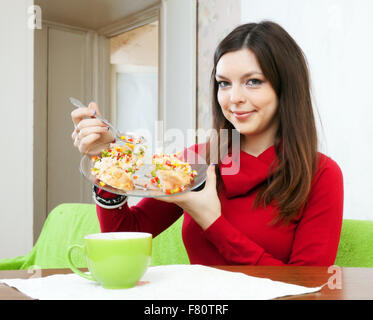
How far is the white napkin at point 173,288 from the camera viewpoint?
1.62 feet

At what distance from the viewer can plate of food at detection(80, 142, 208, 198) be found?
0.80 m

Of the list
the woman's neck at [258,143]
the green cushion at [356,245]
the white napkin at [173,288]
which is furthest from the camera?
the woman's neck at [258,143]

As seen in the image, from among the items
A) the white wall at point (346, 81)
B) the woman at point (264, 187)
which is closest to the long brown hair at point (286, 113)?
the woman at point (264, 187)

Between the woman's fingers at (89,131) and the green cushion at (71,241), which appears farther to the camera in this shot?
the green cushion at (71,241)

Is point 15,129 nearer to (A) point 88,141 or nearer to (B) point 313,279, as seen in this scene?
(A) point 88,141

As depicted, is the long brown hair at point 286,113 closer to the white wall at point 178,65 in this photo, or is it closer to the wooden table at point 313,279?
the wooden table at point 313,279

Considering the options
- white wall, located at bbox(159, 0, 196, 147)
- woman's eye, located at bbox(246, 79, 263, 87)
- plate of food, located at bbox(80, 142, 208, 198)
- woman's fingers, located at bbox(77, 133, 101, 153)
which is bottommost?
plate of food, located at bbox(80, 142, 208, 198)

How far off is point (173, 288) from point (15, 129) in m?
2.52

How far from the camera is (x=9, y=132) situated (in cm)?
280

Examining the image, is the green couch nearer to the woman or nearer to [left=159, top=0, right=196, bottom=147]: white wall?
the woman

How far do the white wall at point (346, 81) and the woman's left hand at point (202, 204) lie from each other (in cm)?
102

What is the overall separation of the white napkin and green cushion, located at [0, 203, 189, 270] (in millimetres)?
655

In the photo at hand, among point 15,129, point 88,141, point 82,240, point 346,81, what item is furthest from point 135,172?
point 15,129

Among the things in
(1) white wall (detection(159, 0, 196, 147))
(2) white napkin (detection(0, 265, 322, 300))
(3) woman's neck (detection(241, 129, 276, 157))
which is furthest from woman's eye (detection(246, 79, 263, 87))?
(1) white wall (detection(159, 0, 196, 147))
